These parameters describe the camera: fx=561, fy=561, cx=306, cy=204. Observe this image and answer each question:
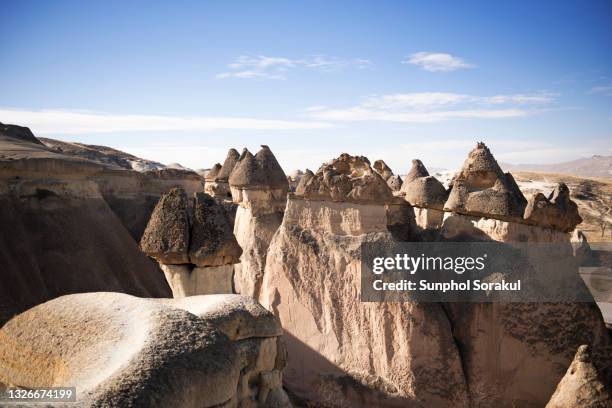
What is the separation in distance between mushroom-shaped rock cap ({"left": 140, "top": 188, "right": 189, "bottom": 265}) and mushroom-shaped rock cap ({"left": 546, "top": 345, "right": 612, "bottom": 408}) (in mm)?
4265

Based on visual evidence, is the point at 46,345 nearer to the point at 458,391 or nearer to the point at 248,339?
the point at 248,339

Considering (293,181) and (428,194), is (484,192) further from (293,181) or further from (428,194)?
(293,181)

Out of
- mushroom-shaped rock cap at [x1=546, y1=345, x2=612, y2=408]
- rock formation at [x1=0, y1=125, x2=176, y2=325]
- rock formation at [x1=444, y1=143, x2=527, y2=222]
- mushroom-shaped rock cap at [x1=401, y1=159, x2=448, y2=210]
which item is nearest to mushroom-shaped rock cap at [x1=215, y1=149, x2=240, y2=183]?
rock formation at [x1=0, y1=125, x2=176, y2=325]

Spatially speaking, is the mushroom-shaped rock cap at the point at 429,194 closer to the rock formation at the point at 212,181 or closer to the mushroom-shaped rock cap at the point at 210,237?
the mushroom-shaped rock cap at the point at 210,237

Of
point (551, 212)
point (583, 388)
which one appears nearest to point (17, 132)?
point (551, 212)

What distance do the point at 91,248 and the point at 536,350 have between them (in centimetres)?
842

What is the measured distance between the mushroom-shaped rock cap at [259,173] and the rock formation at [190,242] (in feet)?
19.5

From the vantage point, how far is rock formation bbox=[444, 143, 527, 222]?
26.2ft

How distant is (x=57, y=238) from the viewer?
11.1 m

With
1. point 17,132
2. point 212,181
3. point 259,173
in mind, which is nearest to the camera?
point 259,173

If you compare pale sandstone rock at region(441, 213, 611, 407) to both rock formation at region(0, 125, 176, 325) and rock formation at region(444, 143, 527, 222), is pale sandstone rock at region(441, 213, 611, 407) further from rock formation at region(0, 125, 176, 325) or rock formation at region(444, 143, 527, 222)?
rock formation at region(0, 125, 176, 325)

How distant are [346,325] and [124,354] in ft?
15.1

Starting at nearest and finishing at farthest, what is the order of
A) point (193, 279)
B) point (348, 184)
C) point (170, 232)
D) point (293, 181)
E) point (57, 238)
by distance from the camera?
point (170, 232) → point (193, 279) → point (348, 184) → point (57, 238) → point (293, 181)

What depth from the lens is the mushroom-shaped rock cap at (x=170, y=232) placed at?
6461 millimetres
